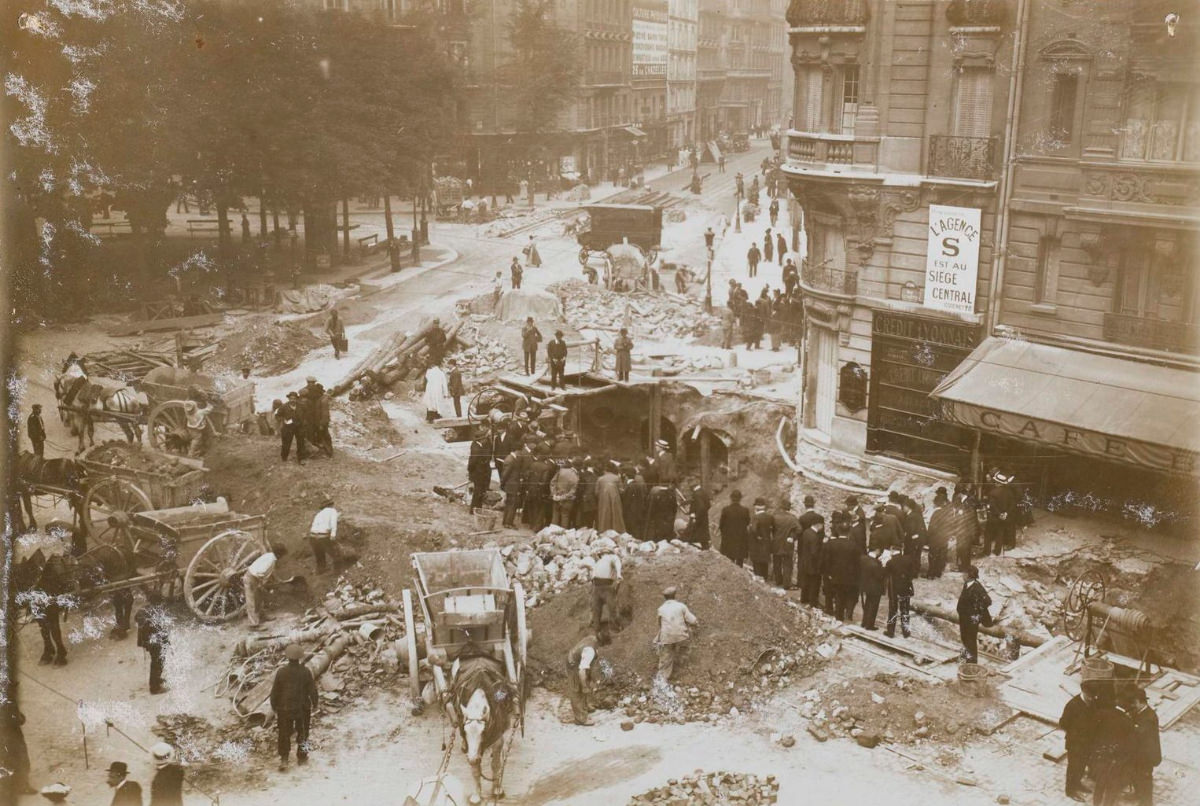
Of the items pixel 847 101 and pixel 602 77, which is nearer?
pixel 847 101

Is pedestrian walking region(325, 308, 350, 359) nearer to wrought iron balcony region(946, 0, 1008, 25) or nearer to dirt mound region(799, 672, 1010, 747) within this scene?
wrought iron balcony region(946, 0, 1008, 25)

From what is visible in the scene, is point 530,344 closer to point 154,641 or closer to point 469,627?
point 154,641

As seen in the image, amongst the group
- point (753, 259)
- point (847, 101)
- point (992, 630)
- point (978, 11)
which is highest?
point (978, 11)

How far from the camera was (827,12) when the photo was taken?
25.9 m

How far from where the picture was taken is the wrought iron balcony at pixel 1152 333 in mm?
21367

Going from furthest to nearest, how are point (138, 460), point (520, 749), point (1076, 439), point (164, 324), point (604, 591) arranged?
point (164, 324), point (138, 460), point (1076, 439), point (604, 591), point (520, 749)

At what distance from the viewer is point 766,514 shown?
20203 millimetres

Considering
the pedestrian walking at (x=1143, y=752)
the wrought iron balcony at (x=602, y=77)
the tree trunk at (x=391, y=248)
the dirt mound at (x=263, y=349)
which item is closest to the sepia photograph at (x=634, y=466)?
the pedestrian walking at (x=1143, y=752)

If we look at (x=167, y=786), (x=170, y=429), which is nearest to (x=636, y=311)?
(x=170, y=429)

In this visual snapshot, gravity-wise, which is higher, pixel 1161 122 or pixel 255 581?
pixel 1161 122

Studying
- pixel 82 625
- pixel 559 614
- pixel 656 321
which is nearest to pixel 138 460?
pixel 82 625

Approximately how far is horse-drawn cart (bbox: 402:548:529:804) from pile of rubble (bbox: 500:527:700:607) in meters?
1.38

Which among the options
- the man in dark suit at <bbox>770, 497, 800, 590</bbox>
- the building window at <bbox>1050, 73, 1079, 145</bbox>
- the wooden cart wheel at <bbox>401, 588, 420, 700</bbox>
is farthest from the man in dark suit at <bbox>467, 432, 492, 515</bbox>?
the building window at <bbox>1050, 73, 1079, 145</bbox>

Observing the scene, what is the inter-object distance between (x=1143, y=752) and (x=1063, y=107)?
14.2m
